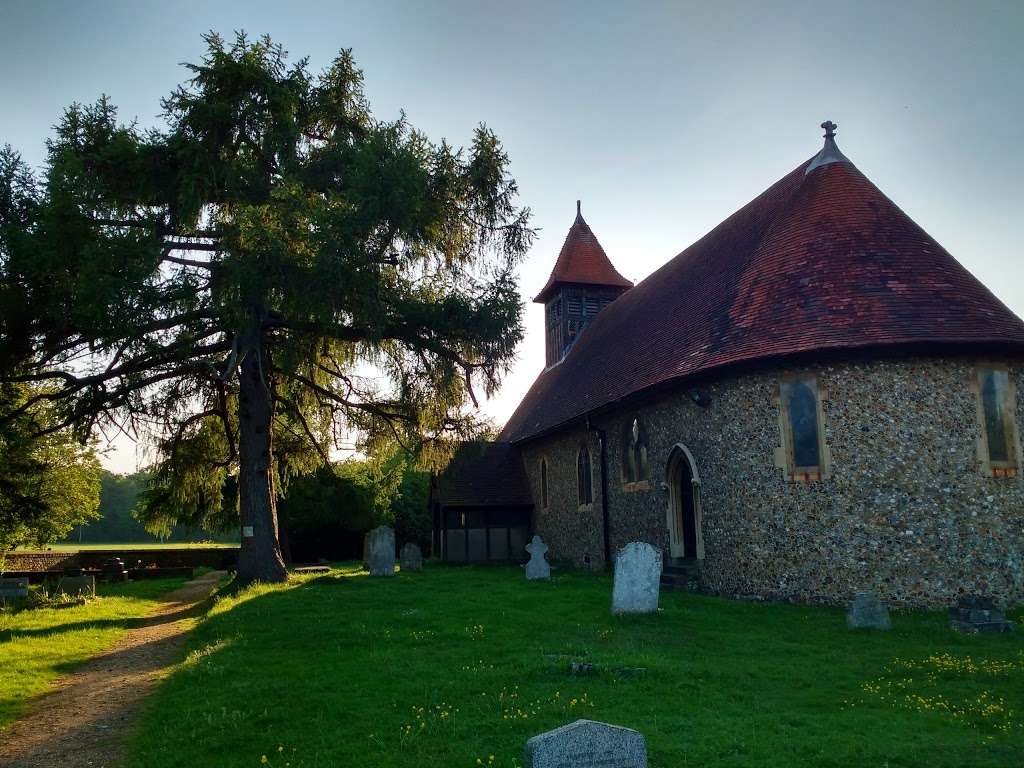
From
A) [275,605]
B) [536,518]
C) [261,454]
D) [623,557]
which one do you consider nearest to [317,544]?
[536,518]

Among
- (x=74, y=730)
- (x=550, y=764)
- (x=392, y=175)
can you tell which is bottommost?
(x=74, y=730)

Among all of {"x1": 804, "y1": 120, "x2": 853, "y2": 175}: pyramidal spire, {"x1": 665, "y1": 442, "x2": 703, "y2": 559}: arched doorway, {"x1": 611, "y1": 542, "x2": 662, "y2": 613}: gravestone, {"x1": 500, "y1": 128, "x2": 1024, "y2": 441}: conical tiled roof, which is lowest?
{"x1": 611, "y1": 542, "x2": 662, "y2": 613}: gravestone

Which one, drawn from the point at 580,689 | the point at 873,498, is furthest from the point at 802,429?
the point at 580,689

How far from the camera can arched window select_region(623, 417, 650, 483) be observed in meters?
17.1

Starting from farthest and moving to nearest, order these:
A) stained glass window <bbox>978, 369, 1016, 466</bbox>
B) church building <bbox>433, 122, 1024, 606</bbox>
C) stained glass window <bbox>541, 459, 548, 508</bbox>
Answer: stained glass window <bbox>541, 459, 548, 508</bbox>, stained glass window <bbox>978, 369, 1016, 466</bbox>, church building <bbox>433, 122, 1024, 606</bbox>

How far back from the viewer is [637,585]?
11445 mm

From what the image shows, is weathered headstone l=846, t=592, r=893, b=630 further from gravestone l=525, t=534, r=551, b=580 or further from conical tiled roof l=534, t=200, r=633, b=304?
conical tiled roof l=534, t=200, r=633, b=304

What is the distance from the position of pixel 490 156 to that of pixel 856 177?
762 centimetres

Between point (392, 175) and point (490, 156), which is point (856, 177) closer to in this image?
point (490, 156)

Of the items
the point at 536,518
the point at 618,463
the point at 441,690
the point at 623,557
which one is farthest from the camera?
the point at 536,518

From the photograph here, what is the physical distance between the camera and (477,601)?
43.1 ft

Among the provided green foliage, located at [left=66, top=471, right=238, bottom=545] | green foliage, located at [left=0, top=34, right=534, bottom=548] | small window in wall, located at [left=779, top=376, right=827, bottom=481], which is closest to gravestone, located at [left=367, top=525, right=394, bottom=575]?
green foliage, located at [left=0, top=34, right=534, bottom=548]

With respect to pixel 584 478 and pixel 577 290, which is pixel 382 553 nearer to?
pixel 584 478

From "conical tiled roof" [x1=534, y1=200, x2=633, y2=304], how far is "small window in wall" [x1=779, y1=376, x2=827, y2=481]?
52.1ft
